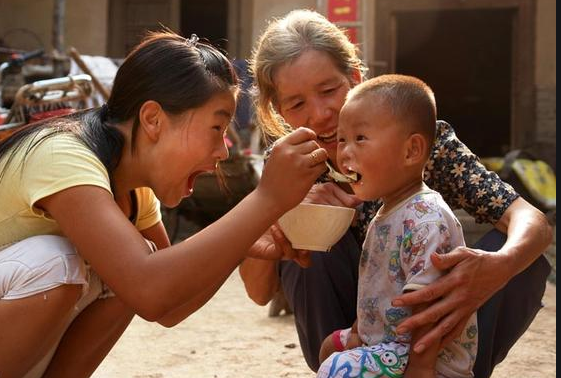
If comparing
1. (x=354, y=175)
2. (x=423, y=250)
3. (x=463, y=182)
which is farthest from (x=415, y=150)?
(x=463, y=182)

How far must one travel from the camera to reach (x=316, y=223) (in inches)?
80.5

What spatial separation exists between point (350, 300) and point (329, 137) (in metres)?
0.54

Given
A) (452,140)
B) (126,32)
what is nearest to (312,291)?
(452,140)

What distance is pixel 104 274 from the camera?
184cm

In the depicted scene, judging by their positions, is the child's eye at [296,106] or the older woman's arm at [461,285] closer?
the older woman's arm at [461,285]

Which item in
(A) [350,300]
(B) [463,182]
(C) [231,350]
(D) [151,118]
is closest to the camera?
(D) [151,118]

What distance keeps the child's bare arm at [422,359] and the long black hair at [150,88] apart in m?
0.79

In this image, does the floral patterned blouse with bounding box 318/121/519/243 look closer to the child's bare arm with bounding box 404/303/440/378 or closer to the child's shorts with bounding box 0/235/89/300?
the child's bare arm with bounding box 404/303/440/378

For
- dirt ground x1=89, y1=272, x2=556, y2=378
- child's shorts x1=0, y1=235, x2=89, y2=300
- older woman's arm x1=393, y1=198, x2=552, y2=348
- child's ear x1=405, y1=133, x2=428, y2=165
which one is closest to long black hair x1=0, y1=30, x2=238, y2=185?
child's shorts x1=0, y1=235, x2=89, y2=300

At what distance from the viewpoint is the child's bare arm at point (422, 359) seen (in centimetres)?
190

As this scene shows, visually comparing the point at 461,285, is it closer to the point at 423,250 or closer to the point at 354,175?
the point at 423,250

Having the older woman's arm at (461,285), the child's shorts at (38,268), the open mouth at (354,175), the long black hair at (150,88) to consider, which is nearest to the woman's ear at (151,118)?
the long black hair at (150,88)

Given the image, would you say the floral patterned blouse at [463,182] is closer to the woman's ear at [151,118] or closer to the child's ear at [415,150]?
the child's ear at [415,150]

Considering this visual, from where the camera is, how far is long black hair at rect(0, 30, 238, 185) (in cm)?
202
